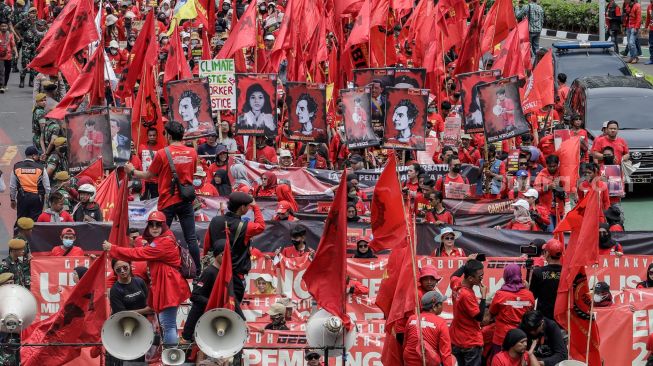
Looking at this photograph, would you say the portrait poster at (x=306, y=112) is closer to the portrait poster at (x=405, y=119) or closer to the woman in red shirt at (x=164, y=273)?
the portrait poster at (x=405, y=119)

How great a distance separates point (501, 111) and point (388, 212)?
7088 mm

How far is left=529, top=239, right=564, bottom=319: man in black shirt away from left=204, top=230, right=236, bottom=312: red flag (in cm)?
296

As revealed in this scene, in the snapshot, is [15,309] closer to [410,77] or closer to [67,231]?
[67,231]

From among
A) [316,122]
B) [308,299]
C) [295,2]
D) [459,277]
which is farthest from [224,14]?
[459,277]

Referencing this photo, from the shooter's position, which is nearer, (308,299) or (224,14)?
(308,299)

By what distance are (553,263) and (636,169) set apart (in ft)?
26.9

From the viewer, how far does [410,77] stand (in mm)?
22281

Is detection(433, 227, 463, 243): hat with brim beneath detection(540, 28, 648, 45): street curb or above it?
beneath

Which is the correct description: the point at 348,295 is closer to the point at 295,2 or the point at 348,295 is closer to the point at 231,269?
the point at 231,269

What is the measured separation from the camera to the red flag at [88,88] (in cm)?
2083

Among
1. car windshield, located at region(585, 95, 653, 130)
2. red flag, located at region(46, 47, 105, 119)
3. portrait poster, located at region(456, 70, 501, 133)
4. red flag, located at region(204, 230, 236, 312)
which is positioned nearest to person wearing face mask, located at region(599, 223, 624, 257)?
portrait poster, located at region(456, 70, 501, 133)

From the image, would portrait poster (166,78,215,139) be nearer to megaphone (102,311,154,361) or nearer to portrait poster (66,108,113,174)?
portrait poster (66,108,113,174)

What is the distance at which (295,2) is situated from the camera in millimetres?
24359

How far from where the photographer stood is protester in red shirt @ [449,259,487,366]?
45.6 feet
